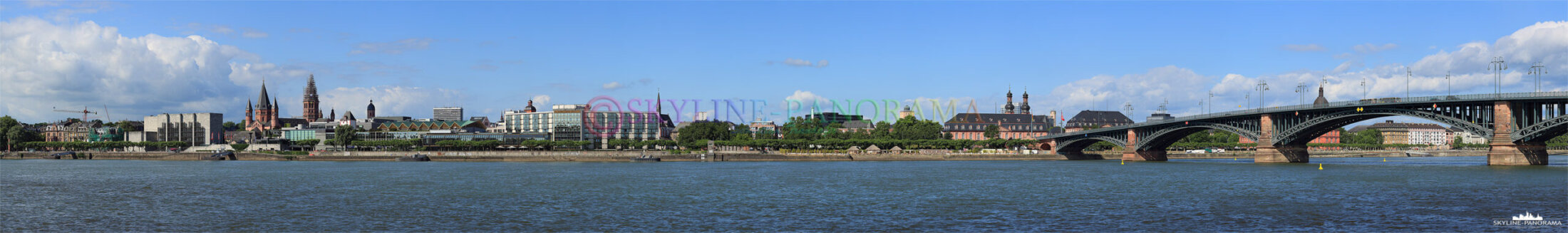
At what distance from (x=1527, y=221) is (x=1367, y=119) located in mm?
78920

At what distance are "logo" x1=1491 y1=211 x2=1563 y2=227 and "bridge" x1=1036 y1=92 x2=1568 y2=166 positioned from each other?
56454mm

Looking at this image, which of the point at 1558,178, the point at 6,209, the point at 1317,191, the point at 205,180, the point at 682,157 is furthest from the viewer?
the point at 682,157

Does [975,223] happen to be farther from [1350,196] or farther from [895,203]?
[1350,196]

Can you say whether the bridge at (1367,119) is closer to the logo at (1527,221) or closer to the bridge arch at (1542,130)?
the bridge arch at (1542,130)

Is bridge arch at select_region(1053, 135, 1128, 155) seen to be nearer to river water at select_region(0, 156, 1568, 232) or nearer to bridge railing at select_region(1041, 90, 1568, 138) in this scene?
bridge railing at select_region(1041, 90, 1568, 138)

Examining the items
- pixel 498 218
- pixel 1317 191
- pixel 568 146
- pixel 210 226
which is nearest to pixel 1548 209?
pixel 1317 191

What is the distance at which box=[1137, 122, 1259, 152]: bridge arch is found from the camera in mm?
123750

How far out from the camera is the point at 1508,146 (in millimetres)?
95375

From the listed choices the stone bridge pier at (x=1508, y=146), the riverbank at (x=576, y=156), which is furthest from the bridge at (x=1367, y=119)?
the riverbank at (x=576, y=156)

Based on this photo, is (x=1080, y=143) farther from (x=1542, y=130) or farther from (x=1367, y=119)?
(x=1542, y=130)

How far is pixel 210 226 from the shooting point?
4300cm

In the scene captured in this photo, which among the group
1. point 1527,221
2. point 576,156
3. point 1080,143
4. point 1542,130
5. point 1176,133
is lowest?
point 1527,221

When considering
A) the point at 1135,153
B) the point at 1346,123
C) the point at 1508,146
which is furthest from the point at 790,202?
the point at 1135,153

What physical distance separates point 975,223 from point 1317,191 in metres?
29.4
